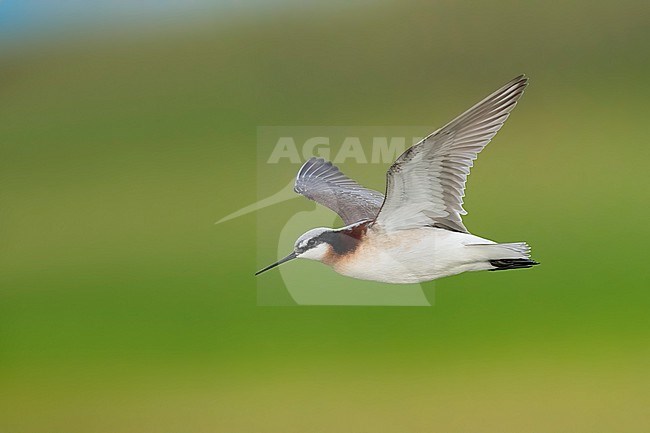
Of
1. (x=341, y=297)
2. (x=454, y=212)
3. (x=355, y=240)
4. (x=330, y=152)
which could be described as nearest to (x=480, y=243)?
(x=454, y=212)

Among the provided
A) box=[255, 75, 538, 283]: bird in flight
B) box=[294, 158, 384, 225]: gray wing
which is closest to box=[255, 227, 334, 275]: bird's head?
box=[255, 75, 538, 283]: bird in flight

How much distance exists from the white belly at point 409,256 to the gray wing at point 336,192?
0.31 ft

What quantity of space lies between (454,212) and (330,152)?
394 millimetres

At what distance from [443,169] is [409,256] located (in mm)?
143

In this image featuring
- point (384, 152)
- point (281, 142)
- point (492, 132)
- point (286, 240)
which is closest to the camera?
point (492, 132)

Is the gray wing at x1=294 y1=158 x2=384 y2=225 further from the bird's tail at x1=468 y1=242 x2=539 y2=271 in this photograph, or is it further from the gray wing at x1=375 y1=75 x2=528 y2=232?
the bird's tail at x1=468 y1=242 x2=539 y2=271

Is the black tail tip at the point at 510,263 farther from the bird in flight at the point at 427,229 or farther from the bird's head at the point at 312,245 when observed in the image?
the bird's head at the point at 312,245

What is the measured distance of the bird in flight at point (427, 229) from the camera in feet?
3.49

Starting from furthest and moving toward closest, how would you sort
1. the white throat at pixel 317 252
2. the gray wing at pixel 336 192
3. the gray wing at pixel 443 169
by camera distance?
the gray wing at pixel 336 192
the white throat at pixel 317 252
the gray wing at pixel 443 169

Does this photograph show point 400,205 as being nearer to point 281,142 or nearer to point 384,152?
point 384,152

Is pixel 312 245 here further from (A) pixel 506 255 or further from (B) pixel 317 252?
(A) pixel 506 255

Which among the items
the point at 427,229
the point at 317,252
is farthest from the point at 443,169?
the point at 317,252

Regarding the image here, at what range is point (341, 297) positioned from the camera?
1338 mm

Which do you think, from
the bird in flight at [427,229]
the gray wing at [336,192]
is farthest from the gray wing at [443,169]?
the gray wing at [336,192]
